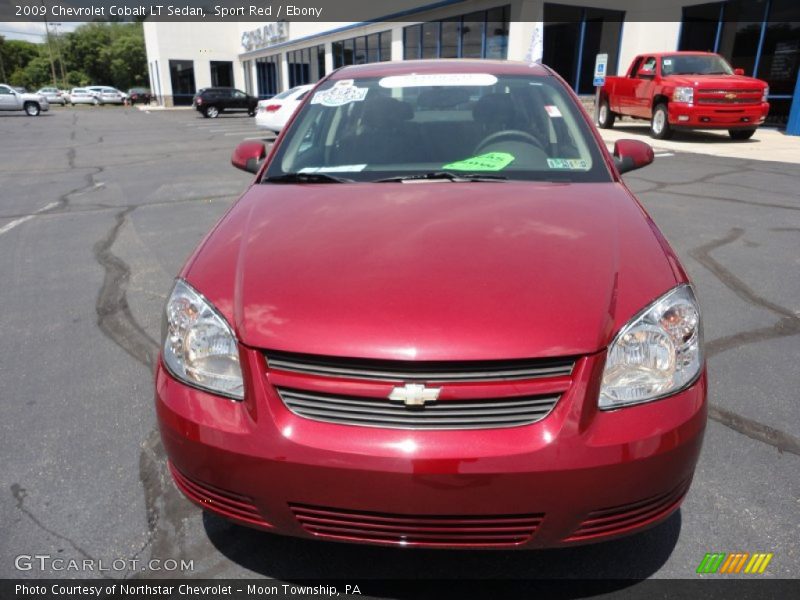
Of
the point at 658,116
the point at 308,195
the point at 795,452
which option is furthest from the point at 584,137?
the point at 658,116

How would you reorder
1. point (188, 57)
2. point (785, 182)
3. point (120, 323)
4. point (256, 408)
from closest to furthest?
point (256, 408), point (120, 323), point (785, 182), point (188, 57)

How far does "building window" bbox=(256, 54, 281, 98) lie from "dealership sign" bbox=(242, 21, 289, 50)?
3.48 feet

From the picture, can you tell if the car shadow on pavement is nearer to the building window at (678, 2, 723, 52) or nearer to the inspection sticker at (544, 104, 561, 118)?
the inspection sticker at (544, 104, 561, 118)

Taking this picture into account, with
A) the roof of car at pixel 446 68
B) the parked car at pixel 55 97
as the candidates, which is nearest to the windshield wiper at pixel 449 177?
the roof of car at pixel 446 68

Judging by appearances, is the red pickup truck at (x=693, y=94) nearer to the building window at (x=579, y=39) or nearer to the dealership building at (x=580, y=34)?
the dealership building at (x=580, y=34)

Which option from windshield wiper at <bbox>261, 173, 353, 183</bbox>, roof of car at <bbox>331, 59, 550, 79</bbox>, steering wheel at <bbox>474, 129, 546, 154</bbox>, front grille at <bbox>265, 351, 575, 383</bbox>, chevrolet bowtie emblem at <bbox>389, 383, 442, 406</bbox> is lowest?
chevrolet bowtie emblem at <bbox>389, 383, 442, 406</bbox>

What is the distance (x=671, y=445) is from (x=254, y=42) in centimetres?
4713

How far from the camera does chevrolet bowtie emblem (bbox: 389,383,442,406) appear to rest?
1596mm

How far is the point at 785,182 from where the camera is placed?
897 cm

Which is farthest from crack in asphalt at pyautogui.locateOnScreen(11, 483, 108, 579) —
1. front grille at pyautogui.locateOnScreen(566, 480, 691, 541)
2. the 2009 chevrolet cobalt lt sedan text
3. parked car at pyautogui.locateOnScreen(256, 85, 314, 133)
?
parked car at pyautogui.locateOnScreen(256, 85, 314, 133)

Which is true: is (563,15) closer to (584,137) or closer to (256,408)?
(584,137)

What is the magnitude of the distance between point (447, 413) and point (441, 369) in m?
0.12

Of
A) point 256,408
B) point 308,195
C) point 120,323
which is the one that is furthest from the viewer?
point 120,323

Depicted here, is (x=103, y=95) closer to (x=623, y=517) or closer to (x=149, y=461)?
(x=149, y=461)
